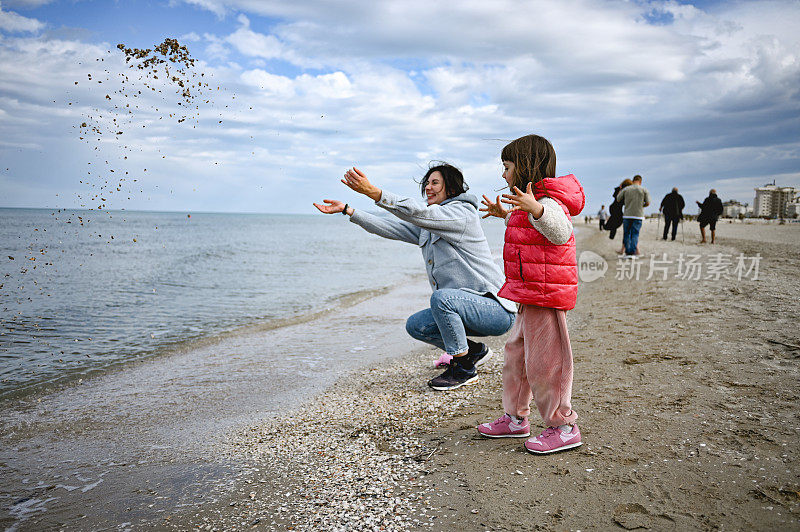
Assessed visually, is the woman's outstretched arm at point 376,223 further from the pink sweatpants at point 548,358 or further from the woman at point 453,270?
the pink sweatpants at point 548,358

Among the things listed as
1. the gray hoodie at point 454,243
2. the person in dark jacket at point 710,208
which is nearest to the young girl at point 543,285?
the gray hoodie at point 454,243

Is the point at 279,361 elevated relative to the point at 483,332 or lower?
lower

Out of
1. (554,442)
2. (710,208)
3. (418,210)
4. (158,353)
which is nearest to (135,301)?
(158,353)

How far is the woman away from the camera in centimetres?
420

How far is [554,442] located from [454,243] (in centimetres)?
179

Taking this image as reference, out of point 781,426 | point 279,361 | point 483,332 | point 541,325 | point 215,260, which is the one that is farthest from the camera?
point 215,260

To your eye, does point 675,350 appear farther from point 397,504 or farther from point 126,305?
point 126,305

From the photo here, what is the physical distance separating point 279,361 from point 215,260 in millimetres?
17321

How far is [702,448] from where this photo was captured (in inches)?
122

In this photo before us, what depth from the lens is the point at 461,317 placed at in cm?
429

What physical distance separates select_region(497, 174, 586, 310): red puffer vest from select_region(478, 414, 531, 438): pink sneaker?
91 centimetres

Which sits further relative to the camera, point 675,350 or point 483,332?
point 675,350

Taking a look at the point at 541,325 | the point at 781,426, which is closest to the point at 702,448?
the point at 781,426

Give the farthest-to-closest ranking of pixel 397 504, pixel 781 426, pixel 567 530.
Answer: pixel 781 426 → pixel 397 504 → pixel 567 530
